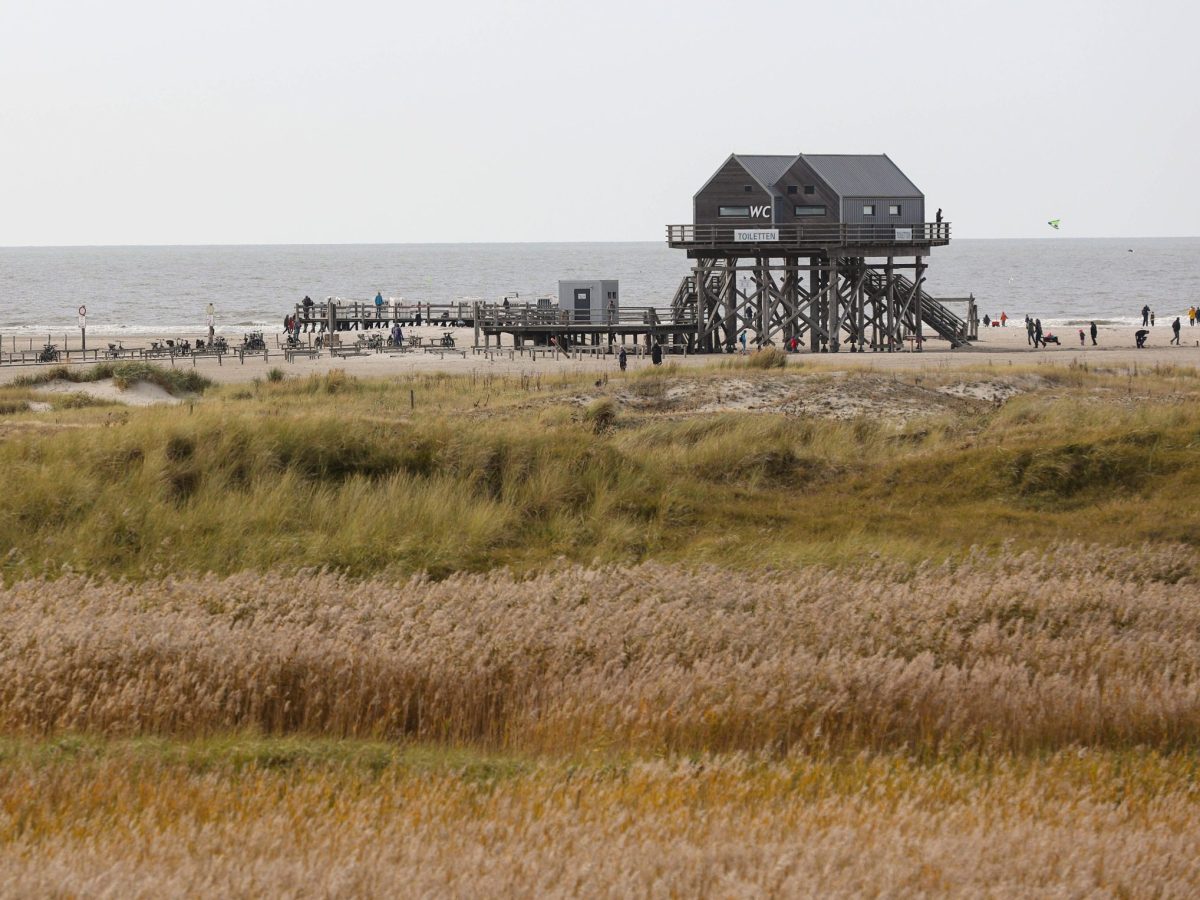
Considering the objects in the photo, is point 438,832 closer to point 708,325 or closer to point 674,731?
point 674,731

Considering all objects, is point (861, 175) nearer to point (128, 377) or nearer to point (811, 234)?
point (811, 234)

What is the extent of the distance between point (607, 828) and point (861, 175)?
2129 inches

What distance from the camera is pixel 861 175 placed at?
58094 millimetres

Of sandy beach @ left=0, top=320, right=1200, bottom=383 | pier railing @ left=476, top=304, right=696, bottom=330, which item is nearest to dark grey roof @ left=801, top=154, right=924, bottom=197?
sandy beach @ left=0, top=320, right=1200, bottom=383

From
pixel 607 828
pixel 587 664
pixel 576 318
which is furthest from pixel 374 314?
pixel 607 828

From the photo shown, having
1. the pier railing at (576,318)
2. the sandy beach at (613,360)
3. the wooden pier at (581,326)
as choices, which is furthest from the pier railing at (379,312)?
the pier railing at (576,318)

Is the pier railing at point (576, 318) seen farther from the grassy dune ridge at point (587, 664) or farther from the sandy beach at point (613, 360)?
the grassy dune ridge at point (587, 664)

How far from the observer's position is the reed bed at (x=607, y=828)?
593 cm

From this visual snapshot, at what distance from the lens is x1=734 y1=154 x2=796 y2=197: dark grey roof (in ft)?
188

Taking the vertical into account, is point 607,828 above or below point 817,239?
below

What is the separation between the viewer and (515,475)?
1814 cm

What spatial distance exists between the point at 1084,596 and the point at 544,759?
19.7 feet

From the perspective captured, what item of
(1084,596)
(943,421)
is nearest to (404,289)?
(943,421)

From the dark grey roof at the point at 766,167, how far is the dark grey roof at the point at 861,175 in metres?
0.51
